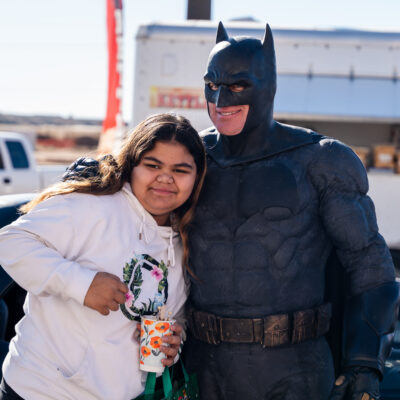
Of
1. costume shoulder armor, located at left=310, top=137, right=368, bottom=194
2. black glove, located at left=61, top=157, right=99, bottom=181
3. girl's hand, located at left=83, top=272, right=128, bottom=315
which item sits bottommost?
girl's hand, located at left=83, top=272, right=128, bottom=315

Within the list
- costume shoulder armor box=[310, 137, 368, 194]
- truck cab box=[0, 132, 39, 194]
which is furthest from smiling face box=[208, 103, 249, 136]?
truck cab box=[0, 132, 39, 194]

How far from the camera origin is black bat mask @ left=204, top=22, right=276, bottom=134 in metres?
2.01

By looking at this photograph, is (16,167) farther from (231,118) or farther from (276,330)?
(276,330)

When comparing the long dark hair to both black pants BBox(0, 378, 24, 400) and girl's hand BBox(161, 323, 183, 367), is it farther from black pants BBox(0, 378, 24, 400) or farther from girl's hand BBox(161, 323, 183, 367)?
black pants BBox(0, 378, 24, 400)

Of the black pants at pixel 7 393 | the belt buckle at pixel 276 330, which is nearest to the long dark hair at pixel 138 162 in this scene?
the belt buckle at pixel 276 330

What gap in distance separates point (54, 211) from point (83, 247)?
159mm

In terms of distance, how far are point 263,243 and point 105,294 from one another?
0.61 m

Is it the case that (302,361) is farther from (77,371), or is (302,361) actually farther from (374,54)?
(374,54)

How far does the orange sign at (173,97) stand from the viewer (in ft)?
20.5

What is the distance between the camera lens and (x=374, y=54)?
595cm

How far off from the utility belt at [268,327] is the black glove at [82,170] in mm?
661

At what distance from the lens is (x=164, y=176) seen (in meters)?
1.95

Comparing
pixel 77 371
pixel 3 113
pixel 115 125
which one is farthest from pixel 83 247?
pixel 3 113

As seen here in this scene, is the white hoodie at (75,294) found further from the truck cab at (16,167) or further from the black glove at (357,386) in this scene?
the truck cab at (16,167)
